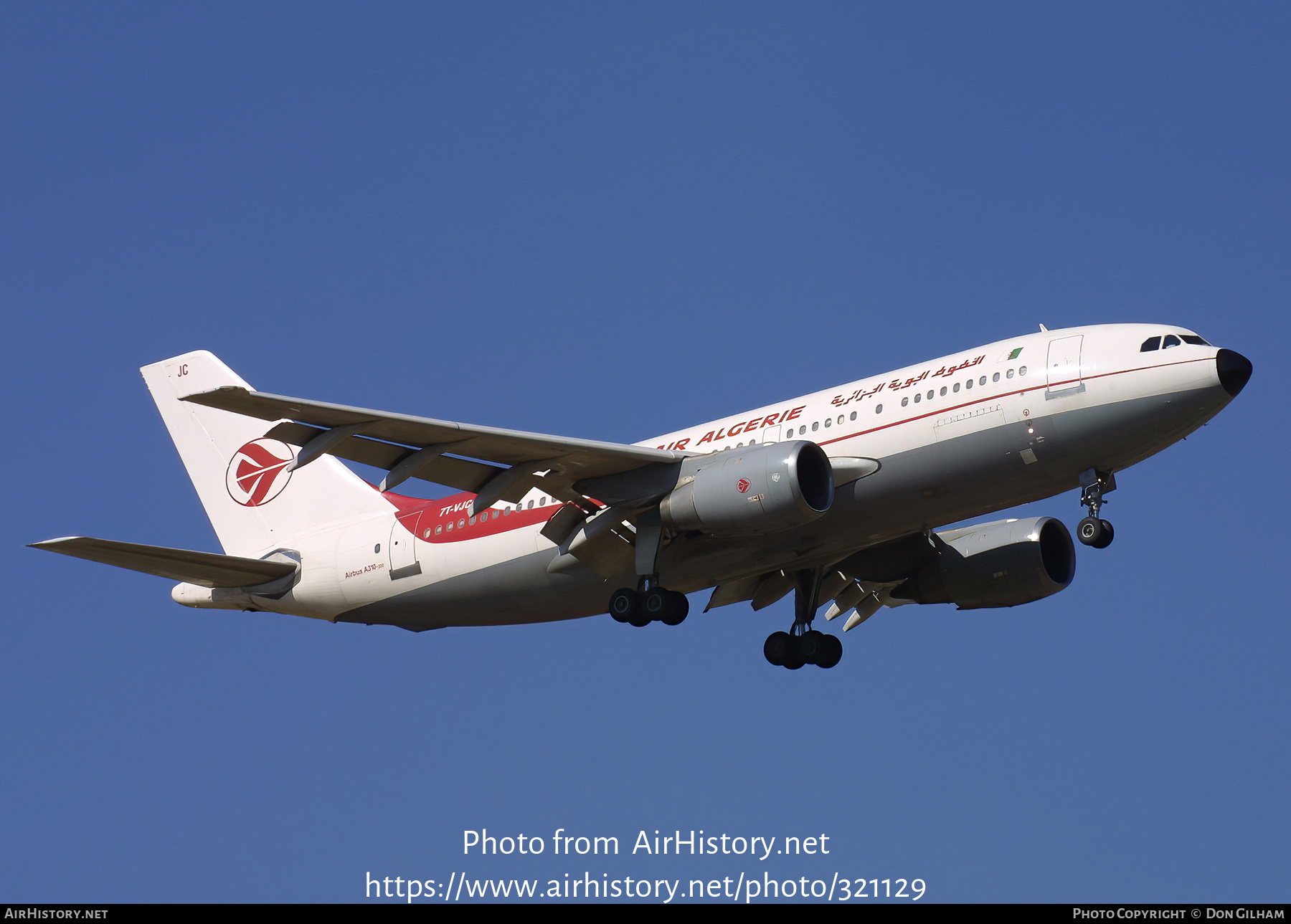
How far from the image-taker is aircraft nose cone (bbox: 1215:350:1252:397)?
1076 inches

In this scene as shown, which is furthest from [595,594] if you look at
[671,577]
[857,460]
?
[857,460]

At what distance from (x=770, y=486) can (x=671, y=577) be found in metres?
4.10

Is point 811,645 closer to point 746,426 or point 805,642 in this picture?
point 805,642

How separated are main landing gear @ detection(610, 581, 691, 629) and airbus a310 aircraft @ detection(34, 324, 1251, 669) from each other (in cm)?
4

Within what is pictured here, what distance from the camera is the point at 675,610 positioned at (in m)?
30.1

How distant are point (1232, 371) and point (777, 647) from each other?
1155 centimetres

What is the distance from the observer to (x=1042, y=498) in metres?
29.1

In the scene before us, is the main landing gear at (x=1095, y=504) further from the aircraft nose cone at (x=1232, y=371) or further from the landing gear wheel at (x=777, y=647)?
the landing gear wheel at (x=777, y=647)

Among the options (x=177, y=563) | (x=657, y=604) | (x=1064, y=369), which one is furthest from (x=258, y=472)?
(x=1064, y=369)

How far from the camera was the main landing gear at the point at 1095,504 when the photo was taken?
1117 inches

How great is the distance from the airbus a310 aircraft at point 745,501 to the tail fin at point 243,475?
0.10 m

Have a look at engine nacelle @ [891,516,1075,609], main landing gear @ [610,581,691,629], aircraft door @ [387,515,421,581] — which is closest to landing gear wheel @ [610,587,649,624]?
main landing gear @ [610,581,691,629]

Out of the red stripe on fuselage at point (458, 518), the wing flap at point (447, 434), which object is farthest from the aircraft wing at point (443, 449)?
the red stripe on fuselage at point (458, 518)

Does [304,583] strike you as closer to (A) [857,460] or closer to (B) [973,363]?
(A) [857,460]
